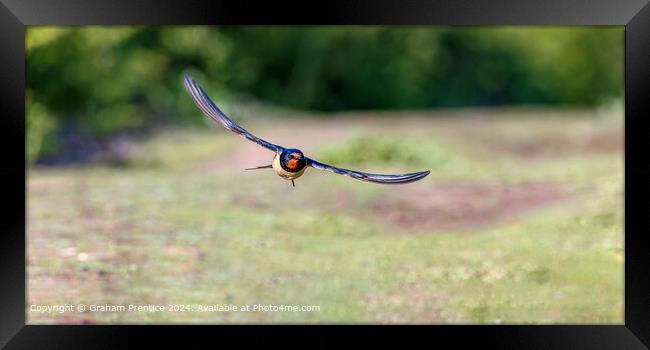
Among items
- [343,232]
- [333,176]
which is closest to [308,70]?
[333,176]

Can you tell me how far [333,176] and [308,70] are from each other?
7627 millimetres

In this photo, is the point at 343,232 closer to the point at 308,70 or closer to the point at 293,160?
the point at 293,160

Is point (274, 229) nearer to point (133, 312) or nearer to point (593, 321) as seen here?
point (133, 312)

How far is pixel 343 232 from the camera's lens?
27.5ft

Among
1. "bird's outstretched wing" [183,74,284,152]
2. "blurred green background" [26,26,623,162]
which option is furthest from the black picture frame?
"blurred green background" [26,26,623,162]

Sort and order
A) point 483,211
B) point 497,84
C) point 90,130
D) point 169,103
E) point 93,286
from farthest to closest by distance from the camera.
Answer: point 497,84, point 169,103, point 90,130, point 483,211, point 93,286

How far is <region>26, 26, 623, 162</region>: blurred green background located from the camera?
13180 millimetres

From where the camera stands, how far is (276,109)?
17078mm

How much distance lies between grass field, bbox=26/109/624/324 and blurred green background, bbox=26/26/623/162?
44.2 inches

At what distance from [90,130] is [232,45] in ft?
14.6

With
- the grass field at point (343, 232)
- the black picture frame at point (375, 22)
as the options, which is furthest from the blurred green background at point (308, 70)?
the black picture frame at point (375, 22)

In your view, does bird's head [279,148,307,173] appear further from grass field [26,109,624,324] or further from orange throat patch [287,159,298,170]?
grass field [26,109,624,324]

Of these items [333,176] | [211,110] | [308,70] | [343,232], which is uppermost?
[308,70]

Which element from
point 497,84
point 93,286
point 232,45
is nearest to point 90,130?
point 232,45
